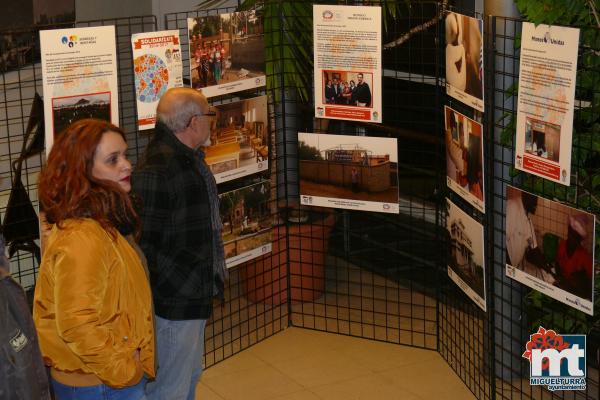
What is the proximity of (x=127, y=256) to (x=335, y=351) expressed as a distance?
8.56 ft

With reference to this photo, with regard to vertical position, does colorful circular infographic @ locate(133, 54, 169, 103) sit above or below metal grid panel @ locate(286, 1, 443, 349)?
above

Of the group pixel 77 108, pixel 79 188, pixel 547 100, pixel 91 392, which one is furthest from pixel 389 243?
pixel 79 188

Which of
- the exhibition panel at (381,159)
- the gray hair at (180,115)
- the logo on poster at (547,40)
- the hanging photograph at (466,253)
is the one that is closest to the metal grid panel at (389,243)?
the exhibition panel at (381,159)

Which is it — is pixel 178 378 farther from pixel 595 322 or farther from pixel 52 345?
pixel 595 322

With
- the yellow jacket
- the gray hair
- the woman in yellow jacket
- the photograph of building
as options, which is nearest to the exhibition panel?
the photograph of building

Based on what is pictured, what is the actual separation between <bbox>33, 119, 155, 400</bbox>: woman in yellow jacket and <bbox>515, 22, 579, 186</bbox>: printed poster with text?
1611 mm

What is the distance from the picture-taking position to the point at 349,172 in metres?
5.35

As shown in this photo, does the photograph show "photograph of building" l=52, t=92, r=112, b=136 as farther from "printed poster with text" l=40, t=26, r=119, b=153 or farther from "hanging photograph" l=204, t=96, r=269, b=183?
"hanging photograph" l=204, t=96, r=269, b=183

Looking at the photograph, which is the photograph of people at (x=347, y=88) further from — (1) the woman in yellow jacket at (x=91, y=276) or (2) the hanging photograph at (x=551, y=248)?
(1) the woman in yellow jacket at (x=91, y=276)

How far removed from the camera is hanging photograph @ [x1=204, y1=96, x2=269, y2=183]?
5.08 meters

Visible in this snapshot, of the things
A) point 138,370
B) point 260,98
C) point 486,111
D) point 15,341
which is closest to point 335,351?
point 260,98

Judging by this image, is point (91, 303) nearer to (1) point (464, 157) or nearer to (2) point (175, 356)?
(2) point (175, 356)

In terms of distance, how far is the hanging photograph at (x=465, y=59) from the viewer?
431 centimetres

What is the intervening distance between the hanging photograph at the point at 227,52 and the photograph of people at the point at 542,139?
5.89ft
